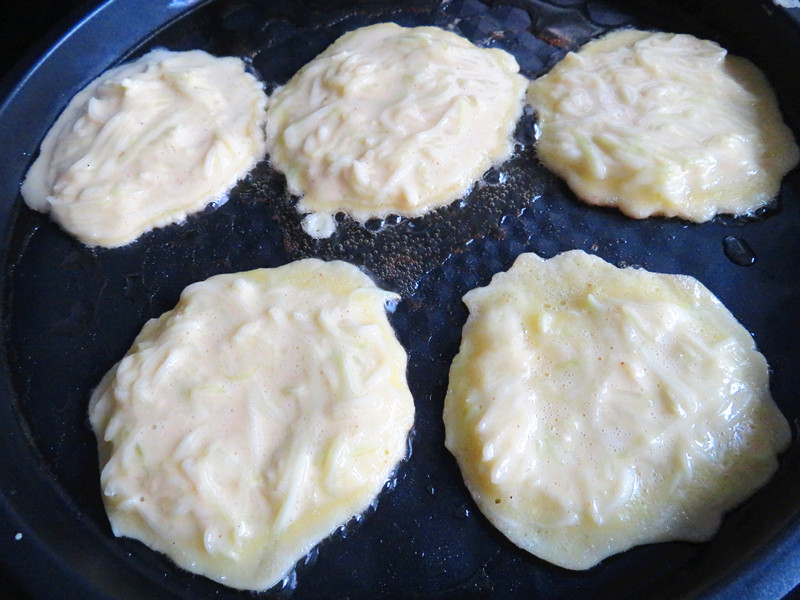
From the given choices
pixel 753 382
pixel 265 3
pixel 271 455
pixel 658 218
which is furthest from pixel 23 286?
pixel 753 382

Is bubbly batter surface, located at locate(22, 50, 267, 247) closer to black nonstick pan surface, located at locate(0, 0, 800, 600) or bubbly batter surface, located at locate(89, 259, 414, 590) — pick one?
black nonstick pan surface, located at locate(0, 0, 800, 600)

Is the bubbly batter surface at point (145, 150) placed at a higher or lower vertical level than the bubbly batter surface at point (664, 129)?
higher

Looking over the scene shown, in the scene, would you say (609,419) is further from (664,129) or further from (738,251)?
(664,129)

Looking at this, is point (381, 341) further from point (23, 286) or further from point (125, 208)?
point (23, 286)

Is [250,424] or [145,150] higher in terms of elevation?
[145,150]

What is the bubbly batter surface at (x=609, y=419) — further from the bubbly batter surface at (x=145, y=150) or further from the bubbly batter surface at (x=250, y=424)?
the bubbly batter surface at (x=145, y=150)

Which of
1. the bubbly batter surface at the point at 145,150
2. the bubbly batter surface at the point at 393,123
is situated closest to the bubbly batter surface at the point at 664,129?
the bubbly batter surface at the point at 393,123

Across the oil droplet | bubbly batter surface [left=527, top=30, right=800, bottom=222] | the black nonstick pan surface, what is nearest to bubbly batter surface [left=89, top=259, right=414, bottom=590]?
the black nonstick pan surface

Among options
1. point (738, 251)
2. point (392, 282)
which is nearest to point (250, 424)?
point (392, 282)
